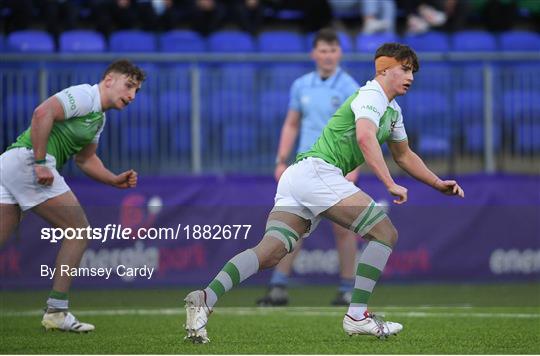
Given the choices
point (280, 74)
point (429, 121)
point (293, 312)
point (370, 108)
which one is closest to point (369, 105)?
point (370, 108)

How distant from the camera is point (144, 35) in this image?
54.9 feet

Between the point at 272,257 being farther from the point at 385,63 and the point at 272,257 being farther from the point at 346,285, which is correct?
the point at 346,285

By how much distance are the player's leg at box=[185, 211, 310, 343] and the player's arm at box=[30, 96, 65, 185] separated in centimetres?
184

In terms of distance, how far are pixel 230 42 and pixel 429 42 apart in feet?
9.92

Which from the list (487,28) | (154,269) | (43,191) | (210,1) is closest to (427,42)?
(487,28)

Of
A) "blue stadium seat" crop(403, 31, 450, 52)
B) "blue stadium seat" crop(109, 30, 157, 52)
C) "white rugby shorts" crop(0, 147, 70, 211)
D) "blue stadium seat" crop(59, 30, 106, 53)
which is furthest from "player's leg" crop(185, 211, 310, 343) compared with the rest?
"blue stadium seat" crop(403, 31, 450, 52)

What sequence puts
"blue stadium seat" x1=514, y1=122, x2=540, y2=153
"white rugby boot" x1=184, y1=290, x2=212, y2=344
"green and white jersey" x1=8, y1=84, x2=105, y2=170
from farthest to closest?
"blue stadium seat" x1=514, y1=122, x2=540, y2=153 → "green and white jersey" x1=8, y1=84, x2=105, y2=170 → "white rugby boot" x1=184, y1=290, x2=212, y2=344

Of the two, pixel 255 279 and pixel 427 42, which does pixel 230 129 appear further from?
pixel 427 42

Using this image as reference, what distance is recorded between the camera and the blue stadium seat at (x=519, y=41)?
17.8 meters

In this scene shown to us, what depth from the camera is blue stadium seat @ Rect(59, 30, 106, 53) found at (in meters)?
16.1

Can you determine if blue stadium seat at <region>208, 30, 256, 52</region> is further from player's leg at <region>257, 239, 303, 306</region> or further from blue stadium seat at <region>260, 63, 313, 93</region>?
player's leg at <region>257, 239, 303, 306</region>

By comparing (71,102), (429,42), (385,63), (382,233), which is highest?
(385,63)

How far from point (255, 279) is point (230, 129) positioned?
2.01 metres

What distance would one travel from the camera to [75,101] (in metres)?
8.99
